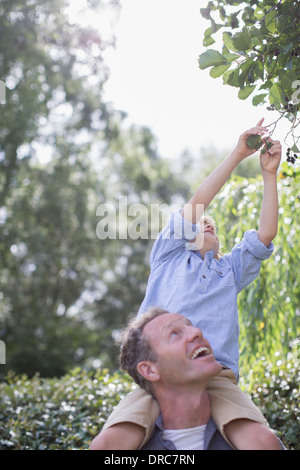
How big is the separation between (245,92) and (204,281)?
94 centimetres

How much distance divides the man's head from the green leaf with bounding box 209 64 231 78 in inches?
44.2

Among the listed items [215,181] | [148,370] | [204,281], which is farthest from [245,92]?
[148,370]

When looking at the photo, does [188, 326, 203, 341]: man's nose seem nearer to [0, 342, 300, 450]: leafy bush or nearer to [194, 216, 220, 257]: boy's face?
[194, 216, 220, 257]: boy's face

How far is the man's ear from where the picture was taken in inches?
74.9

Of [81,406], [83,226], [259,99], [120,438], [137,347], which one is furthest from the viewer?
Result: [83,226]

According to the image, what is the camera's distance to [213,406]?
1.89m

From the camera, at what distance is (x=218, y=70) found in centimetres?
232

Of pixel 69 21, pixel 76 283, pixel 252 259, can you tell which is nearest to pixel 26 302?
pixel 76 283

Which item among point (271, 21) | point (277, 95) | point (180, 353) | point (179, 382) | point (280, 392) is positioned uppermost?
point (271, 21)

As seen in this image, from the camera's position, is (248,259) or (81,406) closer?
(248,259)

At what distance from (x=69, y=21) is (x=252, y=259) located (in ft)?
31.5

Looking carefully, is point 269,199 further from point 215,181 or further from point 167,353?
point 167,353

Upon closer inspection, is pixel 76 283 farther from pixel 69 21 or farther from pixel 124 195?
pixel 69 21

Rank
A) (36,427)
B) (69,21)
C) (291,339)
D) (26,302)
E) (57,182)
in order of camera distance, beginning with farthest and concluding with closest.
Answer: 1. (26,302)
2. (57,182)
3. (69,21)
4. (291,339)
5. (36,427)
